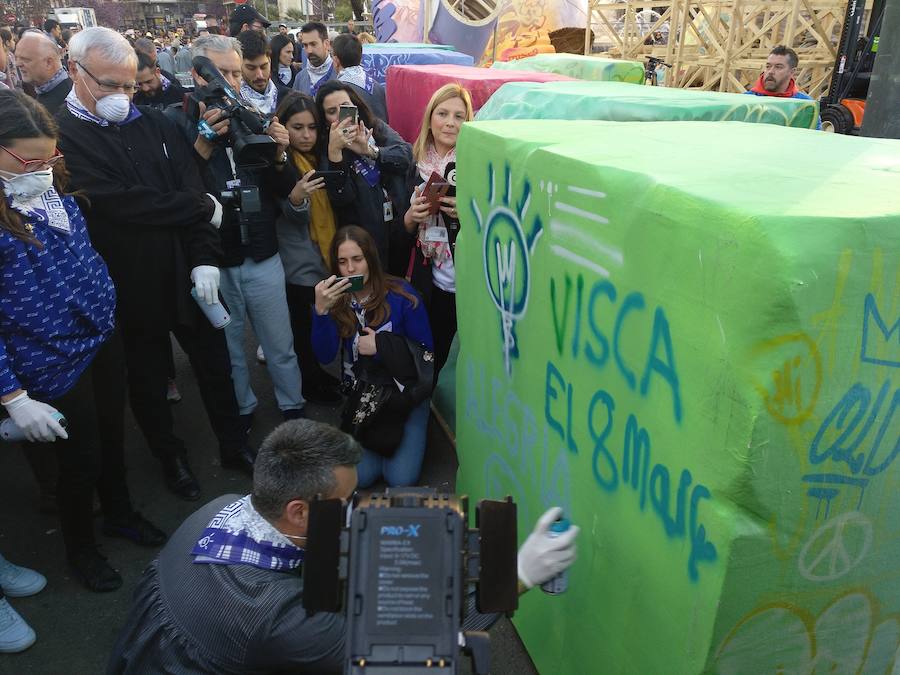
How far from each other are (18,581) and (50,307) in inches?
45.6

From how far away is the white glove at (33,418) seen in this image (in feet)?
7.72

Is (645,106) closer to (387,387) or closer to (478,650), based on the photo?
(387,387)

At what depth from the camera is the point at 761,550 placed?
4.50ft

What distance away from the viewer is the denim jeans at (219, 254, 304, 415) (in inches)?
138

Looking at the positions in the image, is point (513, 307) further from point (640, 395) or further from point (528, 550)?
point (528, 550)

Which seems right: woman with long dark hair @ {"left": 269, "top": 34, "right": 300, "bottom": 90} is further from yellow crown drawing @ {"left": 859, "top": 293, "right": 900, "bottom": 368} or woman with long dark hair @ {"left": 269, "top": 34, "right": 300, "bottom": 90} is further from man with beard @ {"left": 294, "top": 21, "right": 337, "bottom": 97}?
yellow crown drawing @ {"left": 859, "top": 293, "right": 900, "bottom": 368}

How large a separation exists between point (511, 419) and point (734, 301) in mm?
1192

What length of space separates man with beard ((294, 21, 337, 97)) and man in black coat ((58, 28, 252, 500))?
12.2 feet

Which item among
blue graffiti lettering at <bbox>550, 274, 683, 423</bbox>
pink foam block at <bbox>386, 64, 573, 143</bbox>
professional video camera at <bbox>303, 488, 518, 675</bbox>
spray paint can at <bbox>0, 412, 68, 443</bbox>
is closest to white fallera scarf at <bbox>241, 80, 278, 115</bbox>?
pink foam block at <bbox>386, 64, 573, 143</bbox>

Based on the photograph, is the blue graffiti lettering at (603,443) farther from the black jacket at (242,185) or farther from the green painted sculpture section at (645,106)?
the black jacket at (242,185)

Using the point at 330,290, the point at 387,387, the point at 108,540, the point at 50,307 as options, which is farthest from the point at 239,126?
the point at 108,540

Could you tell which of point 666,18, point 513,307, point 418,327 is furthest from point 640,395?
point 666,18

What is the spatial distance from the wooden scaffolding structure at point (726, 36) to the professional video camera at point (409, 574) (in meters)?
11.8

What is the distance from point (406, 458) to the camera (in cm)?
351
